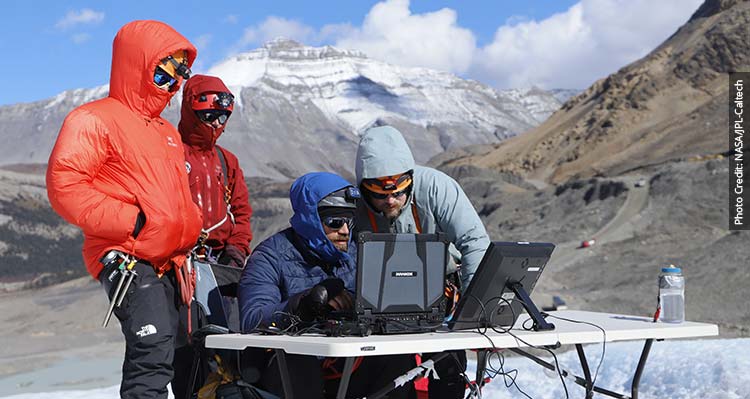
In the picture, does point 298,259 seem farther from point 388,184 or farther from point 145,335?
point 145,335

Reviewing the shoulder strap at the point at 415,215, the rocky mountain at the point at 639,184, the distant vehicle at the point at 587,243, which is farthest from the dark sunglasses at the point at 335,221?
the distant vehicle at the point at 587,243

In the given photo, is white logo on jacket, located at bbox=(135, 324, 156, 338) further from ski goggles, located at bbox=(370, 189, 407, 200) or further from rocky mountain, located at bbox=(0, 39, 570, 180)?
rocky mountain, located at bbox=(0, 39, 570, 180)

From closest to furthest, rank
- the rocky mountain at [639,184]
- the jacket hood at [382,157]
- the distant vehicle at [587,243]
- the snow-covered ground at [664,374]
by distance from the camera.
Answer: the jacket hood at [382,157] → the snow-covered ground at [664,374] → the rocky mountain at [639,184] → the distant vehicle at [587,243]

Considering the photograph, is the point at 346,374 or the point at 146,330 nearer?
the point at 346,374

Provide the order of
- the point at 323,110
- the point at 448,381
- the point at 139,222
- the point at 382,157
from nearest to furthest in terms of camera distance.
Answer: the point at 139,222, the point at 382,157, the point at 448,381, the point at 323,110

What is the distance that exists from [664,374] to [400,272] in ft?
8.06

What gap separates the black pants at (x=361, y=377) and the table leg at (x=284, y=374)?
0.12 meters

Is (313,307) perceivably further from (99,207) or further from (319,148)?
(319,148)

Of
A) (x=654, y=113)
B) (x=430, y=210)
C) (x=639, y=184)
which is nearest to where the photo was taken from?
(x=430, y=210)

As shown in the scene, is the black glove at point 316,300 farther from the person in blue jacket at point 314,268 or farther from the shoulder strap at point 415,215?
the shoulder strap at point 415,215

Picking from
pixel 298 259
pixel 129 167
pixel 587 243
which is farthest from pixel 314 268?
pixel 587 243

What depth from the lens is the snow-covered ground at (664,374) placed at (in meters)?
4.29

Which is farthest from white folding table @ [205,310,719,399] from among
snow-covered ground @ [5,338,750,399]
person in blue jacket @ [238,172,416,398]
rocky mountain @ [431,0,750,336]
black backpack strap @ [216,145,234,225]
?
rocky mountain @ [431,0,750,336]

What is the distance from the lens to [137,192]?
129 inches
